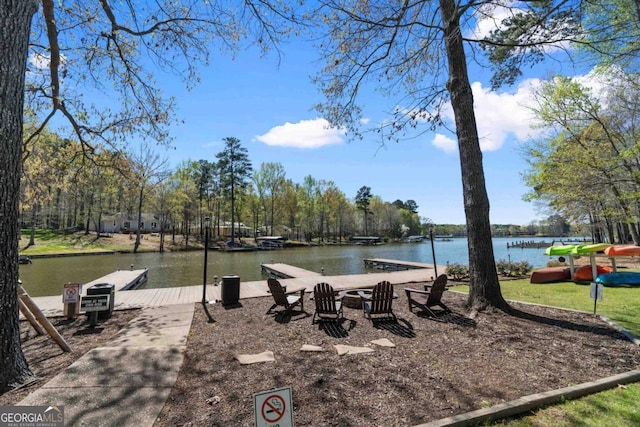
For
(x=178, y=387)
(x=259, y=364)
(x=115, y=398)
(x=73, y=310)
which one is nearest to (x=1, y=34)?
(x=115, y=398)

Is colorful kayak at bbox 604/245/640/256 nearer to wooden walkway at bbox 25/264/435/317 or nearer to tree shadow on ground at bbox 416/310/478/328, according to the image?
wooden walkway at bbox 25/264/435/317

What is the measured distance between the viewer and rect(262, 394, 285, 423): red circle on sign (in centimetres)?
175

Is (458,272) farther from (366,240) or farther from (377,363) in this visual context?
(366,240)

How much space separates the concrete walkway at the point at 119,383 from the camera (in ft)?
8.86

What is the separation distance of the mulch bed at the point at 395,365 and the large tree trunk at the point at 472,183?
→ 19.8 inches

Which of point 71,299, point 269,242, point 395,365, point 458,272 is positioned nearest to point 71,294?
point 71,299

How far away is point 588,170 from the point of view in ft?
46.1

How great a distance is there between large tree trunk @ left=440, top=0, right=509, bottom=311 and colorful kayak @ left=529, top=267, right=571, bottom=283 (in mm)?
5596

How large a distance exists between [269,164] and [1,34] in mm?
44862

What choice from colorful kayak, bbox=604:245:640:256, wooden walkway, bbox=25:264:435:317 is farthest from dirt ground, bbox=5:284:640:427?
colorful kayak, bbox=604:245:640:256

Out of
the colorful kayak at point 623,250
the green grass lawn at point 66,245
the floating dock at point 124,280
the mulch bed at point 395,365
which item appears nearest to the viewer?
the mulch bed at point 395,365

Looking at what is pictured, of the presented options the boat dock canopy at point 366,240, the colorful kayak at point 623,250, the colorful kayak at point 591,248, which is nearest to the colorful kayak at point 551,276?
the colorful kayak at point 591,248

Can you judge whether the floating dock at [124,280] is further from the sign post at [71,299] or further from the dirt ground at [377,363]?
the dirt ground at [377,363]

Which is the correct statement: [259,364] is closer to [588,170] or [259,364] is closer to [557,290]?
[557,290]
